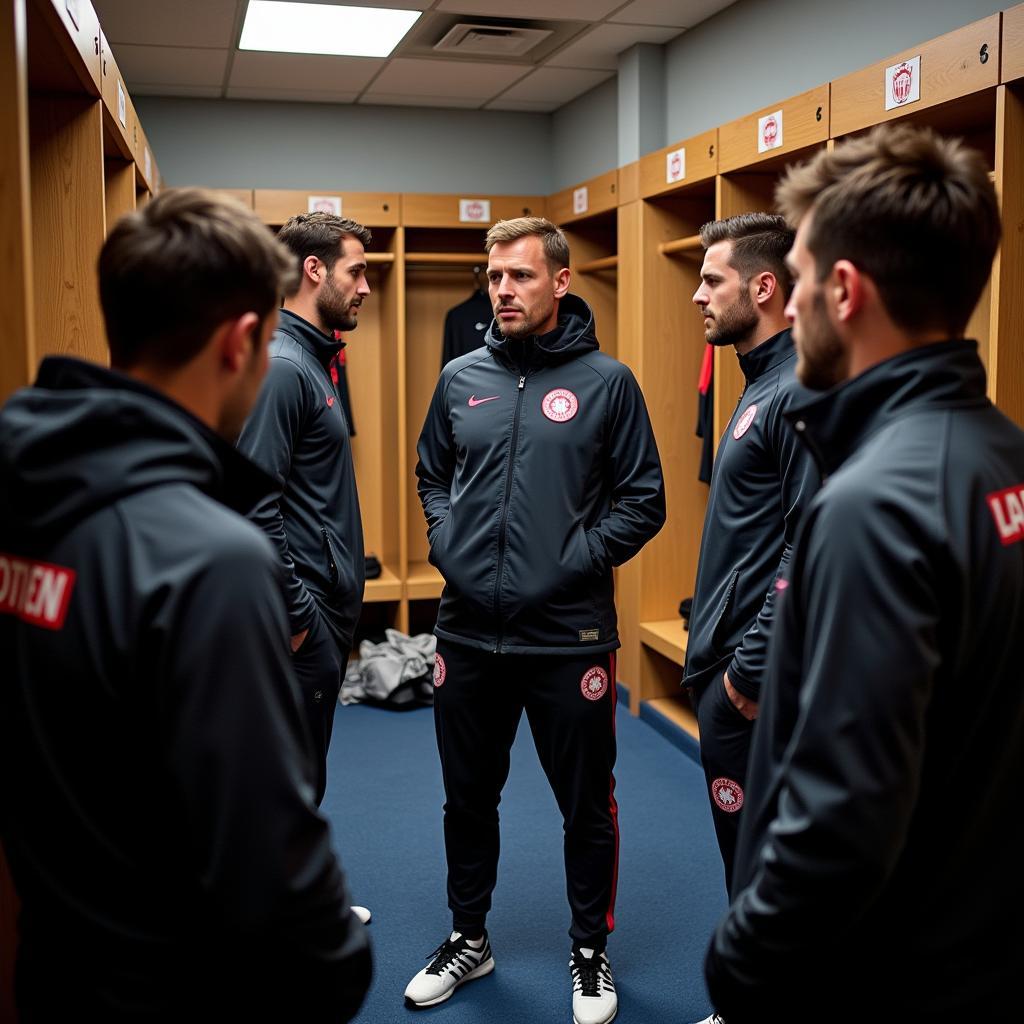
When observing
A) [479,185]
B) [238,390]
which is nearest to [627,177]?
[479,185]

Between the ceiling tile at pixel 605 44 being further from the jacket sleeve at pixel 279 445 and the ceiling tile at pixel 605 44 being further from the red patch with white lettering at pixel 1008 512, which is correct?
the red patch with white lettering at pixel 1008 512

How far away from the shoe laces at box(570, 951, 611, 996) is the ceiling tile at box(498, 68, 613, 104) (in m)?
3.74

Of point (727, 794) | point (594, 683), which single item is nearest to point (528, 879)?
point (594, 683)

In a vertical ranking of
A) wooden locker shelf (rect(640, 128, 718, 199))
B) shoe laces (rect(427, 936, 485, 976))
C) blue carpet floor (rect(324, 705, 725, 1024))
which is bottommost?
blue carpet floor (rect(324, 705, 725, 1024))

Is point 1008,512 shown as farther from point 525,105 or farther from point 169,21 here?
point 525,105

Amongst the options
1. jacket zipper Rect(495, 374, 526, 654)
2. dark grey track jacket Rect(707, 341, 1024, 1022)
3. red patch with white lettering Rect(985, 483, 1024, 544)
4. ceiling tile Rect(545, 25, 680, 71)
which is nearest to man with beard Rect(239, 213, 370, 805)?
jacket zipper Rect(495, 374, 526, 654)

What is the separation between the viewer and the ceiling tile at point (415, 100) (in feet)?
17.3

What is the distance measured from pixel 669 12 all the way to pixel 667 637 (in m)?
2.33

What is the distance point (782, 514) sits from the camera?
2174 millimetres

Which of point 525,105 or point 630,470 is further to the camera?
point 525,105

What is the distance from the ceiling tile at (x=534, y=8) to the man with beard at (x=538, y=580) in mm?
1715

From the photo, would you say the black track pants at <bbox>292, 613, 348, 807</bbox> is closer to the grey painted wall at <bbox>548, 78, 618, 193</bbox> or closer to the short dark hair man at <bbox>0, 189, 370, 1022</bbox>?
the short dark hair man at <bbox>0, 189, 370, 1022</bbox>

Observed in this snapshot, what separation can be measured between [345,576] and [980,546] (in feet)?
5.60

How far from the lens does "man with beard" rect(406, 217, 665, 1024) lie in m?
2.42
